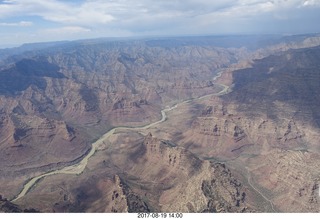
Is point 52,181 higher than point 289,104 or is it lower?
lower

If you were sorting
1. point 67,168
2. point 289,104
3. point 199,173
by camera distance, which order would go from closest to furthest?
point 199,173
point 67,168
point 289,104

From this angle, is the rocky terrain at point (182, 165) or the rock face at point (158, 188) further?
the rocky terrain at point (182, 165)

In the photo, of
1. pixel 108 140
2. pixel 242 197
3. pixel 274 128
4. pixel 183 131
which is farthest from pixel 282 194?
pixel 108 140

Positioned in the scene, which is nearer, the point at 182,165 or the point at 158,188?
the point at 158,188

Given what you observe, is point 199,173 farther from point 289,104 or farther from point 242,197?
point 289,104

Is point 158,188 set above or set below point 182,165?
below

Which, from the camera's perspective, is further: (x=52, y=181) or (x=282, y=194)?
(x=52, y=181)

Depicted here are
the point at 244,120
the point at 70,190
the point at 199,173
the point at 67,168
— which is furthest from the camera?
the point at 244,120

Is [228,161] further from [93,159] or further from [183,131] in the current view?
[93,159]

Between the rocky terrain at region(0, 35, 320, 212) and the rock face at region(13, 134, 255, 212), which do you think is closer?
the rock face at region(13, 134, 255, 212)

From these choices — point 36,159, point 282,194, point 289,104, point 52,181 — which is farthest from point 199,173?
point 289,104
